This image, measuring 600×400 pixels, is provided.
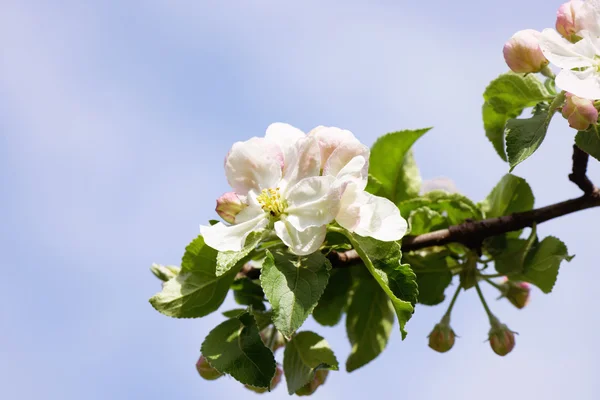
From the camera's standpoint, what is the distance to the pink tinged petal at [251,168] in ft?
4.61

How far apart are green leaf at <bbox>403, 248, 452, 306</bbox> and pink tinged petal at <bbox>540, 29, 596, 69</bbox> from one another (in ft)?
1.98

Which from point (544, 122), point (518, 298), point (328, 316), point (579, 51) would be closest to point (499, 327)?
point (518, 298)

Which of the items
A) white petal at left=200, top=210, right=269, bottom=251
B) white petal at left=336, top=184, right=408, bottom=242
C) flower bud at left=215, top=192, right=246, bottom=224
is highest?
flower bud at left=215, top=192, right=246, bottom=224

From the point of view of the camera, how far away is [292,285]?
1.34 metres

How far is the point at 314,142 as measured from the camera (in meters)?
1.39

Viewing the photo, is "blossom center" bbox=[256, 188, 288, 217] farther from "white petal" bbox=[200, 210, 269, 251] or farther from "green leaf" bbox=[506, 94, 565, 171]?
"green leaf" bbox=[506, 94, 565, 171]

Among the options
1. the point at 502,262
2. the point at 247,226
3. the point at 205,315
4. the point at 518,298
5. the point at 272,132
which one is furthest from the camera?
the point at 518,298

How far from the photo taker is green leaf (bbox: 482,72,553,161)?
1.67 metres

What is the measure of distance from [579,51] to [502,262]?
1.98 feet

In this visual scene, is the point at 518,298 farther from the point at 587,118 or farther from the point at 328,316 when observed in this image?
the point at 587,118

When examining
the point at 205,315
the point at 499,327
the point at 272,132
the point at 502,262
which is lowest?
the point at 499,327

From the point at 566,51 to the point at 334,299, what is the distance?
0.83 m

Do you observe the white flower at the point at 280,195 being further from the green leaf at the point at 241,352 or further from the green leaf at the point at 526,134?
the green leaf at the point at 526,134

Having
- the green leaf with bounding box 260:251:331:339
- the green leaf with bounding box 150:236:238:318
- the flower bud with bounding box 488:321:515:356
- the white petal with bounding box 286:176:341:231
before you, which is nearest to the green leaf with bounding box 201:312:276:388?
the green leaf with bounding box 150:236:238:318
